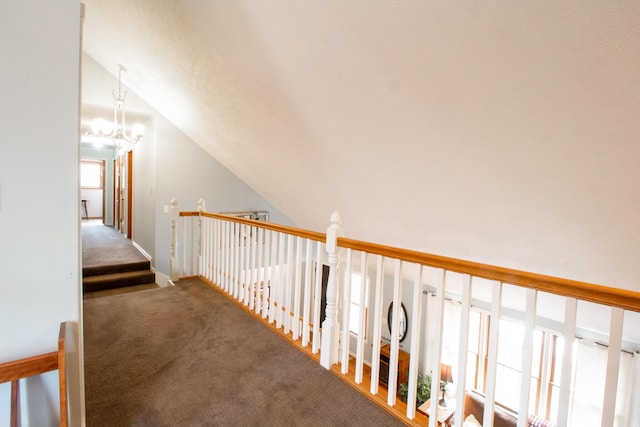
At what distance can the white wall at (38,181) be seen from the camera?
1.11 meters

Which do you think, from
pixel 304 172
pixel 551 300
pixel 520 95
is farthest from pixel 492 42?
pixel 551 300

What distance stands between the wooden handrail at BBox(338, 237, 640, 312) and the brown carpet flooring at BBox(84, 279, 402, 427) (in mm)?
894

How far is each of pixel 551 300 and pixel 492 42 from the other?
3.31 m

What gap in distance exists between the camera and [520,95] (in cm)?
165

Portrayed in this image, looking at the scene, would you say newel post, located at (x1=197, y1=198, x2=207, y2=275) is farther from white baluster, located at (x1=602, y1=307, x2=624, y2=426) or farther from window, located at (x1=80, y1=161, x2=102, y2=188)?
window, located at (x1=80, y1=161, x2=102, y2=188)

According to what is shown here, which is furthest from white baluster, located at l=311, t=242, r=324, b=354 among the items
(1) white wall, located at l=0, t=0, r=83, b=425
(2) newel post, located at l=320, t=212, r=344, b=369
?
(1) white wall, located at l=0, t=0, r=83, b=425

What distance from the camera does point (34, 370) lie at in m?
1.12

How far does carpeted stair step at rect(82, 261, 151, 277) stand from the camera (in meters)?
4.31

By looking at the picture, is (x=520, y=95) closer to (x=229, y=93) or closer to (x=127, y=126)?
(x=229, y=93)

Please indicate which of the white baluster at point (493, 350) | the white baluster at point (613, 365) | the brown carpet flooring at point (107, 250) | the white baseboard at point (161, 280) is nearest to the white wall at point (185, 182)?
the white baseboard at point (161, 280)

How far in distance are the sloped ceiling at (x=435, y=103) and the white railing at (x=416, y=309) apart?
2.01 feet

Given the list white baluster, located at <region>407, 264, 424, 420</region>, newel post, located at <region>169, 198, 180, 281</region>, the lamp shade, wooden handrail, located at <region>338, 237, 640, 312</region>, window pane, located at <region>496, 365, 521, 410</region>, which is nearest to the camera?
wooden handrail, located at <region>338, 237, 640, 312</region>

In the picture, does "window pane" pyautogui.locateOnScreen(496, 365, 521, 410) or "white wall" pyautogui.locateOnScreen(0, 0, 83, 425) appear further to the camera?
"window pane" pyautogui.locateOnScreen(496, 365, 521, 410)

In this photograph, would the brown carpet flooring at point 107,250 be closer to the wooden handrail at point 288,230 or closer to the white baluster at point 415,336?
the wooden handrail at point 288,230
